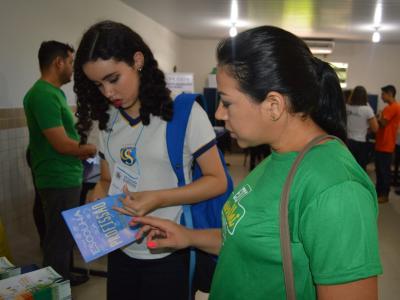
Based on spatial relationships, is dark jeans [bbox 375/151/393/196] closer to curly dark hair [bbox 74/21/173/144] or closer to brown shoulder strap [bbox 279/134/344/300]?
curly dark hair [bbox 74/21/173/144]

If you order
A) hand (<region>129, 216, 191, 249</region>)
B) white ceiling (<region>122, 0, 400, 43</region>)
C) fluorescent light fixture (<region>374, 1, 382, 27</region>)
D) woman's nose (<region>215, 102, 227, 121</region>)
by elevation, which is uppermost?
white ceiling (<region>122, 0, 400, 43</region>)

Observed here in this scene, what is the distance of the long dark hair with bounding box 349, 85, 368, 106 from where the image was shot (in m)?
4.67

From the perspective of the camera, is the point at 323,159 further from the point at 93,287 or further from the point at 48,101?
the point at 93,287

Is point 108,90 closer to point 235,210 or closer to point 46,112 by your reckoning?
point 235,210

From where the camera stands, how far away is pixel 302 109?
733mm

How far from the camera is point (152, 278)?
47.1 inches

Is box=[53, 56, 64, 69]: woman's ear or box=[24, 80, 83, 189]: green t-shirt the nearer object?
box=[24, 80, 83, 189]: green t-shirt

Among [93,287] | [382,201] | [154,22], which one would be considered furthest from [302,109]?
[154,22]

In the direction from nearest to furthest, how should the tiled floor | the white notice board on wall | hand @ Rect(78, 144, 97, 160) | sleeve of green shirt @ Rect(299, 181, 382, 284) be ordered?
1. sleeve of green shirt @ Rect(299, 181, 382, 284)
2. hand @ Rect(78, 144, 97, 160)
3. the tiled floor
4. the white notice board on wall

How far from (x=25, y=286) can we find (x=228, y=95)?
67 cm

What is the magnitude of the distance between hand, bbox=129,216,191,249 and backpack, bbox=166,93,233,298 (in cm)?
17

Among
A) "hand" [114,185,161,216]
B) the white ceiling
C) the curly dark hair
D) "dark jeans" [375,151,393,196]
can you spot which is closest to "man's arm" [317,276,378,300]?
"hand" [114,185,161,216]

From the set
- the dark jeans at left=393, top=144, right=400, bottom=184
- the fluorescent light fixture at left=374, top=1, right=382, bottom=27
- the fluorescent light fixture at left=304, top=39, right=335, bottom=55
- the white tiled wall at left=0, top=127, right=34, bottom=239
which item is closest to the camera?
the white tiled wall at left=0, top=127, right=34, bottom=239

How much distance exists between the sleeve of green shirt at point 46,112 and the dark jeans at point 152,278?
1.09 meters
